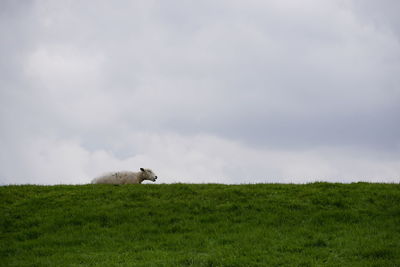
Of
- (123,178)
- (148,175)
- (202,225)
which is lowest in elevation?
(202,225)

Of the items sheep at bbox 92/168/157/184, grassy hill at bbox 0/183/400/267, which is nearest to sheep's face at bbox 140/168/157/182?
sheep at bbox 92/168/157/184

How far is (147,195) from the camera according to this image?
23406mm

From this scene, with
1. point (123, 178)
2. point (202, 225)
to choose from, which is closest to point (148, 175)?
point (123, 178)

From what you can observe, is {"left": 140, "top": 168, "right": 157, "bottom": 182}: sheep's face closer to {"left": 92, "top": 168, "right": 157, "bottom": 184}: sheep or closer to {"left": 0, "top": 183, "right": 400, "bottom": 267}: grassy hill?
{"left": 92, "top": 168, "right": 157, "bottom": 184}: sheep

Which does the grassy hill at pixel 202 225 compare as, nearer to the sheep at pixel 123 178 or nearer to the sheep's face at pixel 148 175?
the sheep at pixel 123 178

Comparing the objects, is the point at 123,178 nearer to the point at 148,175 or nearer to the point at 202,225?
the point at 148,175

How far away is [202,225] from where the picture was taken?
19375 millimetres

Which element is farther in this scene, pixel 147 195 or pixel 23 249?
pixel 147 195

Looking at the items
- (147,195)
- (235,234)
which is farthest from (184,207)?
(235,234)

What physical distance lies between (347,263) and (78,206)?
12743 millimetres

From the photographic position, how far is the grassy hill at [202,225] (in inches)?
622

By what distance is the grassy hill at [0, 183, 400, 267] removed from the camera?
15805 mm

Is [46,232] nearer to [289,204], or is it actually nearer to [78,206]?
[78,206]

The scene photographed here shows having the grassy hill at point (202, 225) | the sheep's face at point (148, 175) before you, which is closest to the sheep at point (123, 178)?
the sheep's face at point (148, 175)
